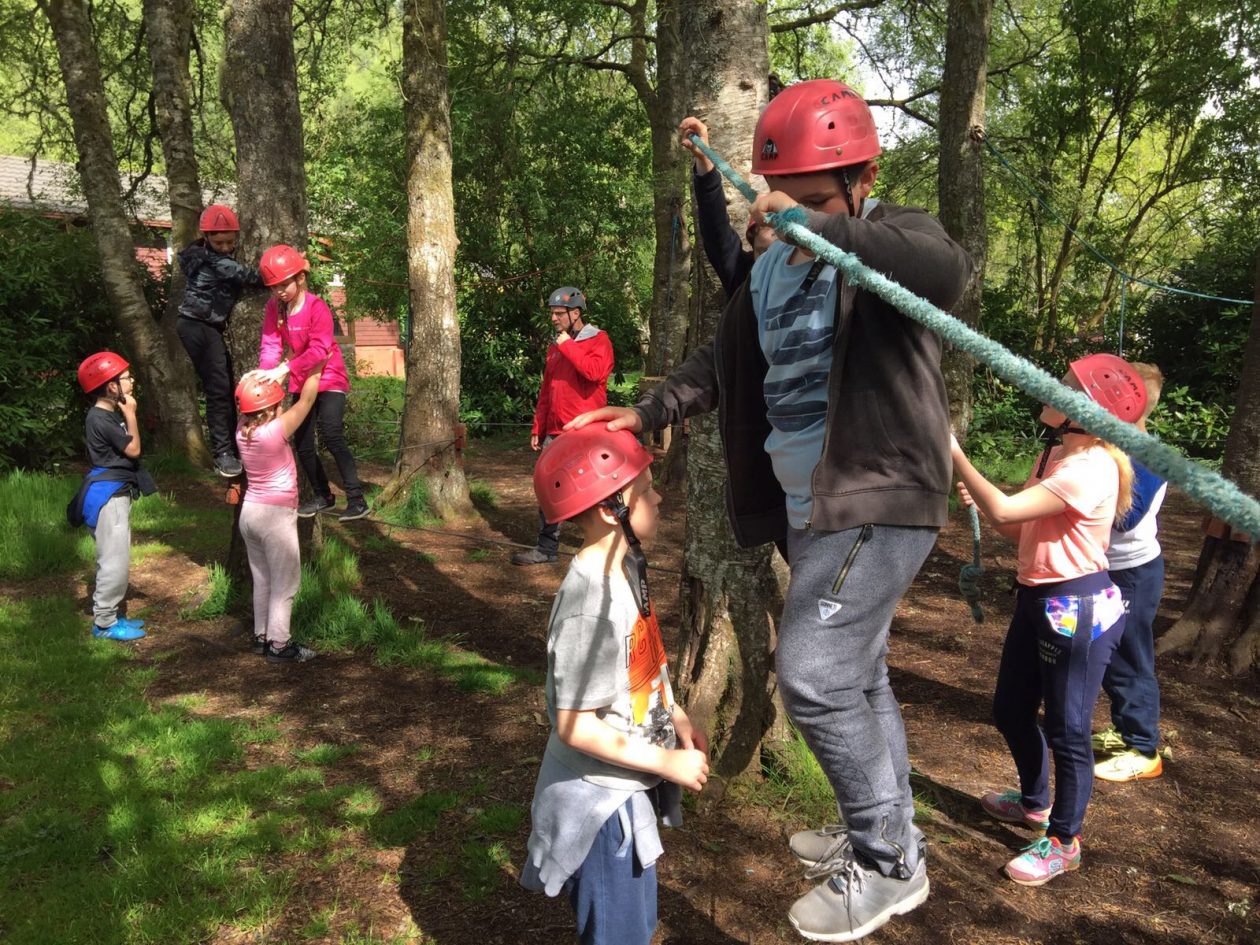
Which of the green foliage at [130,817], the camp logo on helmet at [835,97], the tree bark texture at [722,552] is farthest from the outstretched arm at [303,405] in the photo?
the camp logo on helmet at [835,97]

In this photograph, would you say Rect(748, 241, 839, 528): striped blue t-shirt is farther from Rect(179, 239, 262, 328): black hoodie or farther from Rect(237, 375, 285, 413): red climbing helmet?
Rect(179, 239, 262, 328): black hoodie

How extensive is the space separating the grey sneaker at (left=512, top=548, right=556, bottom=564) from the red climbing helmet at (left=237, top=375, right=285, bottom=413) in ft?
9.75

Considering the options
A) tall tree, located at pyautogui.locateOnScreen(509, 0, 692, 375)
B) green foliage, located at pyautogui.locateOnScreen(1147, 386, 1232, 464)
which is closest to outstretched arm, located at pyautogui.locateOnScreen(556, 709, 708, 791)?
tall tree, located at pyautogui.locateOnScreen(509, 0, 692, 375)

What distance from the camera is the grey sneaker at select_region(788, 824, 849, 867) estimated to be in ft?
8.79

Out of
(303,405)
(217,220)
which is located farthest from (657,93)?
(303,405)

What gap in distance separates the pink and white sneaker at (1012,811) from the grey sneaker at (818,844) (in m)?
1.34

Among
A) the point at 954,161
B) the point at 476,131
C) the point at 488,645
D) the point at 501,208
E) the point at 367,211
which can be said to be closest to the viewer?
the point at 488,645

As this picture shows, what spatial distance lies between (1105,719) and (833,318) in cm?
375

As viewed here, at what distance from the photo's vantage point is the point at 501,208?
1666 centimetres

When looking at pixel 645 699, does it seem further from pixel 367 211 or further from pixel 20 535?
pixel 367 211

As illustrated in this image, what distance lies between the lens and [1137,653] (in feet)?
13.4

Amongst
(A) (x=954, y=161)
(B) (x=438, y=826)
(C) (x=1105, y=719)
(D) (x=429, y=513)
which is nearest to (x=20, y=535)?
(D) (x=429, y=513)

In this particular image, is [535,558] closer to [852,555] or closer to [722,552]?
[722,552]

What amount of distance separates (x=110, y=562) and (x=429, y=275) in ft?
14.0
